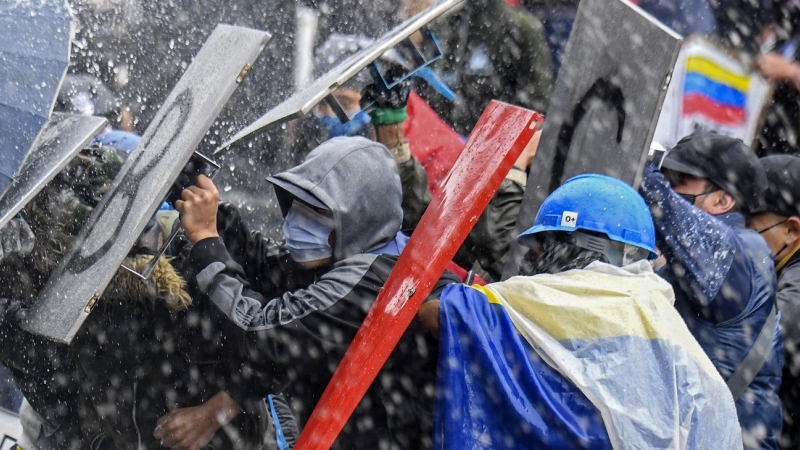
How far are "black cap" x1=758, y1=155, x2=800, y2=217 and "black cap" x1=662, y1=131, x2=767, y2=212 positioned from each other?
0.29 meters

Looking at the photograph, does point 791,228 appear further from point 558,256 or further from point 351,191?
point 351,191

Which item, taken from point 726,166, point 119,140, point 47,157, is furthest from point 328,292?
point 726,166

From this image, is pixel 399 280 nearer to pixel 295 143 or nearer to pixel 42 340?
pixel 42 340

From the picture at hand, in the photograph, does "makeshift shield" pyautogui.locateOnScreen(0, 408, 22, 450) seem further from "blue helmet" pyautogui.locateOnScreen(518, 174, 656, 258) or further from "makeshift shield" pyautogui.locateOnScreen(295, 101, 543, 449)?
"blue helmet" pyautogui.locateOnScreen(518, 174, 656, 258)

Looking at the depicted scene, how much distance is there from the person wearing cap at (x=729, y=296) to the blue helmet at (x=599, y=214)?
0.53 metres

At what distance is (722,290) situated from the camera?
3.55 m

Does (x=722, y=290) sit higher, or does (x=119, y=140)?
(x=722, y=290)

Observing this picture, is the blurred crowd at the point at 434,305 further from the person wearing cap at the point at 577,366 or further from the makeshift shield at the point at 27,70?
the makeshift shield at the point at 27,70

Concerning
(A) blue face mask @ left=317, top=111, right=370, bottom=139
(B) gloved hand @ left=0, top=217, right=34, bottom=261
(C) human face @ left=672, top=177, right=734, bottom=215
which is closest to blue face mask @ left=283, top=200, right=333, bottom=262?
(B) gloved hand @ left=0, top=217, right=34, bottom=261

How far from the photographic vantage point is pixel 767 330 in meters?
3.61

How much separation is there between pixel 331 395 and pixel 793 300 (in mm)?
1955

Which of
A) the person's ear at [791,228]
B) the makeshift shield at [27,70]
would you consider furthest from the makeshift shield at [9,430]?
the person's ear at [791,228]

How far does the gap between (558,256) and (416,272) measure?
0.43m

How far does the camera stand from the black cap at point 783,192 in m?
4.16
